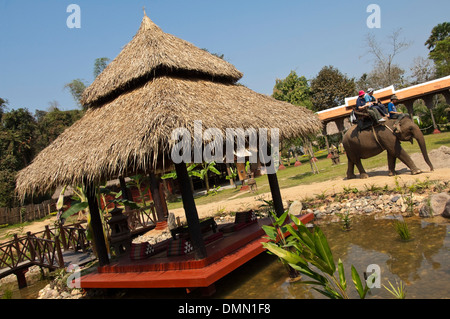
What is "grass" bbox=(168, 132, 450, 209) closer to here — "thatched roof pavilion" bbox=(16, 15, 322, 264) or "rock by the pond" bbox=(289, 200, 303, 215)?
"rock by the pond" bbox=(289, 200, 303, 215)

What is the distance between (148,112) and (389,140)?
8.58 meters

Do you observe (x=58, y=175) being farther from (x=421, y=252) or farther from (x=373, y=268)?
(x=421, y=252)

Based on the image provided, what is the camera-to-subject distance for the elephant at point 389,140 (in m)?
10.0

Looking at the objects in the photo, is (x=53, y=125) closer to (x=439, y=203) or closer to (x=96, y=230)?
(x=96, y=230)

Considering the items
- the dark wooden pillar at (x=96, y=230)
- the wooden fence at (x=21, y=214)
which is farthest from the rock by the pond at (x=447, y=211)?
the wooden fence at (x=21, y=214)

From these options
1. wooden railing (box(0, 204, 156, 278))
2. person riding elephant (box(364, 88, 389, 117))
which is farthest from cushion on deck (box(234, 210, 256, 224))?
person riding elephant (box(364, 88, 389, 117))

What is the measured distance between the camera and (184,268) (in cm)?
529

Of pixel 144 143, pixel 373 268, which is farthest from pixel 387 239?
pixel 144 143

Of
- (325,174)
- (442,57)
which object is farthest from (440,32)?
(325,174)

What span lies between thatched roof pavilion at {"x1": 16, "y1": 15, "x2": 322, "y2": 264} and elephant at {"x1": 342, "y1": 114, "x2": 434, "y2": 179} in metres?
4.06

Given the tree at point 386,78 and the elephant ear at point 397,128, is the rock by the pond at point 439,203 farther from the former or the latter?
the tree at point 386,78

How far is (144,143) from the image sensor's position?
4.75 m

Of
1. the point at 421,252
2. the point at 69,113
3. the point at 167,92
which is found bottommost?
the point at 421,252
